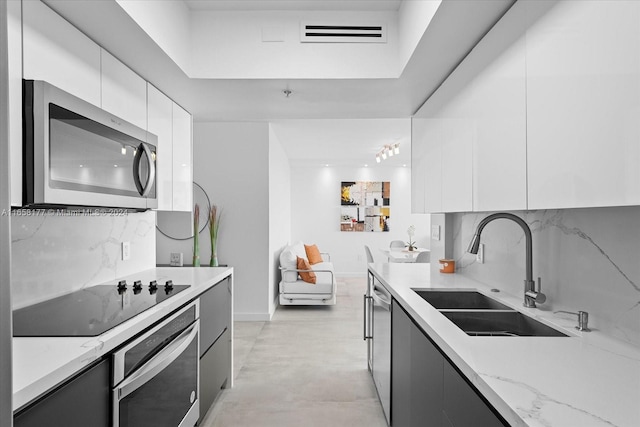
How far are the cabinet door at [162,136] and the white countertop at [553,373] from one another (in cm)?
178

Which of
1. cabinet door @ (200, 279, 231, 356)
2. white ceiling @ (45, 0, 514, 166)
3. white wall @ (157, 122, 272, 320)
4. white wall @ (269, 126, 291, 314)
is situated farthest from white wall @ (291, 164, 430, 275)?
cabinet door @ (200, 279, 231, 356)

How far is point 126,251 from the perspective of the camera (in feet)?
8.43

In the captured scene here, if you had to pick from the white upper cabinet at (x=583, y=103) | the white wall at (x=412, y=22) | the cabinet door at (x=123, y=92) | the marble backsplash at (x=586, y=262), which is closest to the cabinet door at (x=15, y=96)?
the cabinet door at (x=123, y=92)

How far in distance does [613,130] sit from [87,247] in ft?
7.55

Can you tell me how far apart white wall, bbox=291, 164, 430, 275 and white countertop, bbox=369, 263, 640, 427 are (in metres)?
7.13

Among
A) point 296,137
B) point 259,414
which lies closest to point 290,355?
point 259,414

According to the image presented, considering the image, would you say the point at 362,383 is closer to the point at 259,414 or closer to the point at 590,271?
the point at 259,414

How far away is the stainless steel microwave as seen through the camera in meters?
1.35

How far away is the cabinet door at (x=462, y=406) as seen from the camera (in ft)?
3.21

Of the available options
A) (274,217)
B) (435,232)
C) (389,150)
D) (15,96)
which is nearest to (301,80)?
(15,96)

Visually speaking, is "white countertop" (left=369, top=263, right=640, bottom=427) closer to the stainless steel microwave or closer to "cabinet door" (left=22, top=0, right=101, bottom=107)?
the stainless steel microwave

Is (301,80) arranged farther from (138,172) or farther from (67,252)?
(67,252)

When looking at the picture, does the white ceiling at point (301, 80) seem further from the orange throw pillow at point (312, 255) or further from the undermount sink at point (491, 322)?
the orange throw pillow at point (312, 255)

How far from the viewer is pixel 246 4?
2312 millimetres
